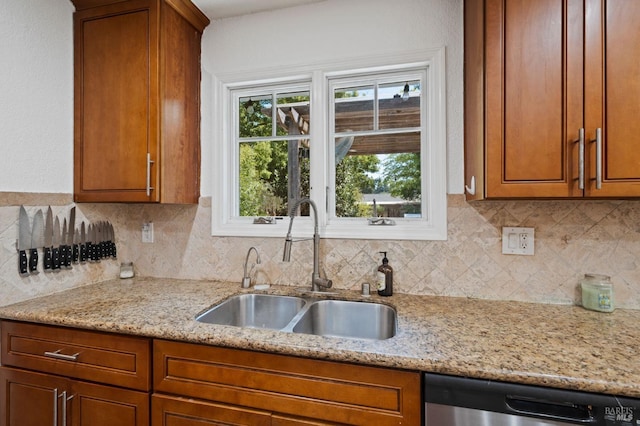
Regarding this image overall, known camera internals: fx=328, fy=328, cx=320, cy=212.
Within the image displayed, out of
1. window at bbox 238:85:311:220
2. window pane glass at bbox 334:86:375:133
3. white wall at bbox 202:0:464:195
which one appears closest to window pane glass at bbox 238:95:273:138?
window at bbox 238:85:311:220

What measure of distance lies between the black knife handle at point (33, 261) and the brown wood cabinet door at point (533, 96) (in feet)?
6.87

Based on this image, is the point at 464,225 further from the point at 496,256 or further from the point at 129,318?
the point at 129,318

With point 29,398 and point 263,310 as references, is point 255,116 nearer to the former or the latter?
point 263,310

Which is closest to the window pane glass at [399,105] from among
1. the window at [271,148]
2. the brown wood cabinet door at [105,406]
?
the window at [271,148]

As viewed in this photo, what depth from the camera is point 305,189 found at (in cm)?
195

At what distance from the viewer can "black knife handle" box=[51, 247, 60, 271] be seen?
1.67 m

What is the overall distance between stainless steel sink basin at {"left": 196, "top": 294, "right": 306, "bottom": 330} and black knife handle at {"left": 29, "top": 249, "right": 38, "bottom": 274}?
95cm

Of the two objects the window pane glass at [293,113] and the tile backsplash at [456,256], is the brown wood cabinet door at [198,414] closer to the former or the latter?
the tile backsplash at [456,256]

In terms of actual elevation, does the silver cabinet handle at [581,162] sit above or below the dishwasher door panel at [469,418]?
above

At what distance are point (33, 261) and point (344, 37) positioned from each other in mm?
1949

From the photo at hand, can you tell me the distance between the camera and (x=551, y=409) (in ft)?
3.02

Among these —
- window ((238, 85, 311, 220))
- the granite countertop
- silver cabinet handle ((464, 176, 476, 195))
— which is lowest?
the granite countertop

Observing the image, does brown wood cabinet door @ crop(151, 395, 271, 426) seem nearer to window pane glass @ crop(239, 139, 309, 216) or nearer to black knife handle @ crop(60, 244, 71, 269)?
black knife handle @ crop(60, 244, 71, 269)

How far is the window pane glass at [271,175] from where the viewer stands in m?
1.97
